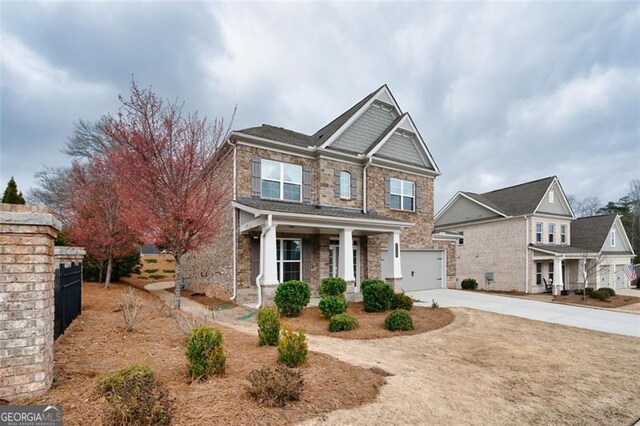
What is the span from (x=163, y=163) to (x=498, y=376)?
31.5ft

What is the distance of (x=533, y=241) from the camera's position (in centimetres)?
2198

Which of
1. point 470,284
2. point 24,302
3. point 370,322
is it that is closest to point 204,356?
point 24,302

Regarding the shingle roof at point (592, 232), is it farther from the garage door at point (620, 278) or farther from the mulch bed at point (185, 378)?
the mulch bed at point (185, 378)

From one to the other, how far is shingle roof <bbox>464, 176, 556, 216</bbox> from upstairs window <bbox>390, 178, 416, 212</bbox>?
9721mm

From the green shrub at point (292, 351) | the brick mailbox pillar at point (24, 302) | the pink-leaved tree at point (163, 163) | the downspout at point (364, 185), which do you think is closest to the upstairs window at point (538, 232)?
A: the downspout at point (364, 185)

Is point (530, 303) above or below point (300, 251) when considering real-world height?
below

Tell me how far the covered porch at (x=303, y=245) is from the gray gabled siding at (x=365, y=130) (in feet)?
11.1

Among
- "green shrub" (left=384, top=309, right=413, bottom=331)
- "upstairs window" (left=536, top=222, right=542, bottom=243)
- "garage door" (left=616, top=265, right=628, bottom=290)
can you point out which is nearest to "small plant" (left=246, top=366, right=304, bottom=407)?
"green shrub" (left=384, top=309, right=413, bottom=331)

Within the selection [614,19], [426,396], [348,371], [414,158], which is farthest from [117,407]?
[414,158]

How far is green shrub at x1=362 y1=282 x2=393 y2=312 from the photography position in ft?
35.7

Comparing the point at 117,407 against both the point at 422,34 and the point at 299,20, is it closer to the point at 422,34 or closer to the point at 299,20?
the point at 299,20

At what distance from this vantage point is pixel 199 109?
1016 cm

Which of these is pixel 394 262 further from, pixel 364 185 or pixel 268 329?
pixel 268 329

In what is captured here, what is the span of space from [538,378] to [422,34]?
1215cm
